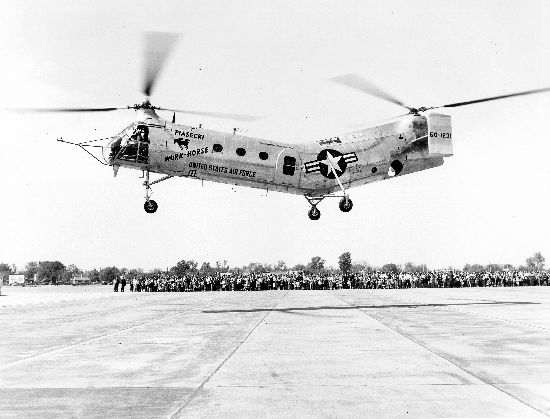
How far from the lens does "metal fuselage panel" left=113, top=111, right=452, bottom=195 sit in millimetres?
26328

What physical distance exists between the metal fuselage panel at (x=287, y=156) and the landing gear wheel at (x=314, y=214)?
1037mm

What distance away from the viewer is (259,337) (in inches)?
631

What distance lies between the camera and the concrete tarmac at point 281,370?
7703 mm

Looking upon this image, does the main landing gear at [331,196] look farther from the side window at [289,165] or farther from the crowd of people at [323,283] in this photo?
the crowd of people at [323,283]

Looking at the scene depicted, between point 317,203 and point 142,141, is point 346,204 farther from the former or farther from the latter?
point 142,141

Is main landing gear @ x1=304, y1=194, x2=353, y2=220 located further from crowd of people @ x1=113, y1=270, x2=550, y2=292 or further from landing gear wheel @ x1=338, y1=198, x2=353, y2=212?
crowd of people @ x1=113, y1=270, x2=550, y2=292

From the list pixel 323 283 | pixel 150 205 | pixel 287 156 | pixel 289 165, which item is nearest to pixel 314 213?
pixel 289 165

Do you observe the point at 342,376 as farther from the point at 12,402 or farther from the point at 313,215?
the point at 313,215

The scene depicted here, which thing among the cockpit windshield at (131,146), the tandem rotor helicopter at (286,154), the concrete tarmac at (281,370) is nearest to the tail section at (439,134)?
the tandem rotor helicopter at (286,154)

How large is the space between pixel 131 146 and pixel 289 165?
24.7ft

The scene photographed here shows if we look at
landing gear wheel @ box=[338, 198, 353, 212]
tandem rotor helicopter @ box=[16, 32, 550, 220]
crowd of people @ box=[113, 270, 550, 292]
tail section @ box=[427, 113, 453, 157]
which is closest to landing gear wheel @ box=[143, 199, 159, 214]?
tandem rotor helicopter @ box=[16, 32, 550, 220]

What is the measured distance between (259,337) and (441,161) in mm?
18669

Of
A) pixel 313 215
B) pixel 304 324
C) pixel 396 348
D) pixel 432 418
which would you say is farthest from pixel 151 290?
pixel 432 418

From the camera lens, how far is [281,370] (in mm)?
10594
